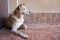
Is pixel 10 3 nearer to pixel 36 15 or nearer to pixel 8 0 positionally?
pixel 8 0

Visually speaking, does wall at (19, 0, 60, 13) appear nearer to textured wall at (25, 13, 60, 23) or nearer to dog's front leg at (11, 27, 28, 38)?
textured wall at (25, 13, 60, 23)

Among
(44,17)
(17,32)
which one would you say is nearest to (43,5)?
(44,17)

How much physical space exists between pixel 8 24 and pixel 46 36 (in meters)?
1.09

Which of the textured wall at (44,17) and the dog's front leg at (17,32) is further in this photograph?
the textured wall at (44,17)

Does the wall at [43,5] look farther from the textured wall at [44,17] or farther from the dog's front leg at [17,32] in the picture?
the dog's front leg at [17,32]

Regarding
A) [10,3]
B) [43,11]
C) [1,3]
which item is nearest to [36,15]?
[43,11]

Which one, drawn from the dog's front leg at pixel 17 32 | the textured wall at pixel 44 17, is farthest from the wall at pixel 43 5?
the dog's front leg at pixel 17 32

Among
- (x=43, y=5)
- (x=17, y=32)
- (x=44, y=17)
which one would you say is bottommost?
(x=17, y=32)

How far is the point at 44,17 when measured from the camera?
4422 mm

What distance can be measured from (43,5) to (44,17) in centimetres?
35

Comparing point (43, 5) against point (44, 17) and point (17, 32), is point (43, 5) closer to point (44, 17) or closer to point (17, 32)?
point (44, 17)

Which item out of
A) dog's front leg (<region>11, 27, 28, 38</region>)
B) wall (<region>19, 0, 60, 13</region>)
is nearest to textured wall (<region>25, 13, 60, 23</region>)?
wall (<region>19, 0, 60, 13</region>)

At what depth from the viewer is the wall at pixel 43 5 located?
4.34 m

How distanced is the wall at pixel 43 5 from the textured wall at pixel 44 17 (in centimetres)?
9
